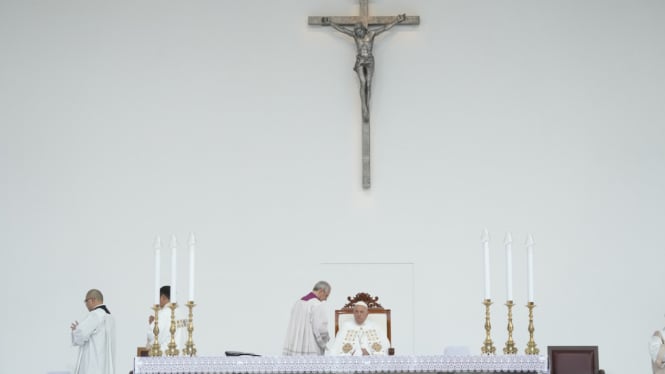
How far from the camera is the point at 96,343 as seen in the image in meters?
10.0

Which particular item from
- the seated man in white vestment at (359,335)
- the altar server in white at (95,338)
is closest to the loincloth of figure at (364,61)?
the seated man in white vestment at (359,335)

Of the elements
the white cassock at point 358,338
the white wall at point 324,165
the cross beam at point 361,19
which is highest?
the cross beam at point 361,19

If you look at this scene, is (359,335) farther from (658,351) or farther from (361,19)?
(361,19)

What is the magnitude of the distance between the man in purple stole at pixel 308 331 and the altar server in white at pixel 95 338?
1.60 metres

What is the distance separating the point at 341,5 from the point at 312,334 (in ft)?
13.5

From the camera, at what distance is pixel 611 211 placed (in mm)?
11883

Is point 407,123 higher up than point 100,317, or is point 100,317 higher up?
point 407,123

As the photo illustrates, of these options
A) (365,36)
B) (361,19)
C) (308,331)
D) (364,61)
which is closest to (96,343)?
(308,331)

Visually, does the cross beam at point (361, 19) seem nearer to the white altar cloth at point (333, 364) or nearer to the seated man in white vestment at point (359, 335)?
the seated man in white vestment at point (359, 335)

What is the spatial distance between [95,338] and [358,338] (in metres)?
2.33

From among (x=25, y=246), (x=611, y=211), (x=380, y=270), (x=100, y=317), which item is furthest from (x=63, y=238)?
(x=611, y=211)

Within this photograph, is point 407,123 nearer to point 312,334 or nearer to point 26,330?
point 312,334

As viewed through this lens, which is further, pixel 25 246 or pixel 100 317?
pixel 25 246

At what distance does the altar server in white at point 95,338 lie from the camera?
9.89 metres
